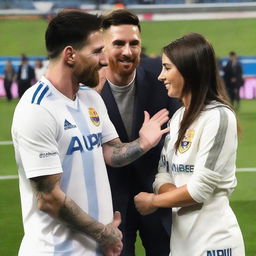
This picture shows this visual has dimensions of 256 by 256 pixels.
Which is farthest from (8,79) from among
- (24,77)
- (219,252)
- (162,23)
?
(219,252)

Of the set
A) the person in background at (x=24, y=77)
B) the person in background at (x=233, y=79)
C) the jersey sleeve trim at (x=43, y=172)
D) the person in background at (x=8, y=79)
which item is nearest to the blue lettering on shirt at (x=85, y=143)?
the jersey sleeve trim at (x=43, y=172)

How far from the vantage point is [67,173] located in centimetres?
336

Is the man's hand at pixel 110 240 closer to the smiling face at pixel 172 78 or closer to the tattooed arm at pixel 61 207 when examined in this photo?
the tattooed arm at pixel 61 207

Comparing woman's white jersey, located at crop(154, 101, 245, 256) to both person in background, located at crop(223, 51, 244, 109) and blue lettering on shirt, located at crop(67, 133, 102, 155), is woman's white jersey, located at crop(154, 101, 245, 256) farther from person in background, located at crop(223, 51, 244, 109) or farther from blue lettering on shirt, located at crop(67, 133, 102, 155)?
person in background, located at crop(223, 51, 244, 109)

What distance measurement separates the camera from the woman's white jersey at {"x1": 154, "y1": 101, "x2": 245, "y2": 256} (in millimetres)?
3566

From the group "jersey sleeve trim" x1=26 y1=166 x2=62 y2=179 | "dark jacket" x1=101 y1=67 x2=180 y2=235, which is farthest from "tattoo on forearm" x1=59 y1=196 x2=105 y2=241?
"dark jacket" x1=101 y1=67 x2=180 y2=235

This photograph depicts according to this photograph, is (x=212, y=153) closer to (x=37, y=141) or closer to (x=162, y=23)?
(x=37, y=141)

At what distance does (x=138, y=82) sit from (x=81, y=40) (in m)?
1.18

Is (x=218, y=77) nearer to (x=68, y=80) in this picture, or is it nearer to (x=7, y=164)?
(x=68, y=80)

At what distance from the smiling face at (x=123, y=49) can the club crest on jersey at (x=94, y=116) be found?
92 cm

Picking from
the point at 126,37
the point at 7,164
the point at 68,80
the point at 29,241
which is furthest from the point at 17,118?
the point at 7,164

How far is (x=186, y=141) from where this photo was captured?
3668 millimetres

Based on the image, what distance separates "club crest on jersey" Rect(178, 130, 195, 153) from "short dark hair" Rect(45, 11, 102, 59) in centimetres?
72

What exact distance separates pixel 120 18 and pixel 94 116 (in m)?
1.17
